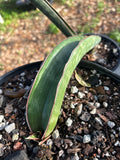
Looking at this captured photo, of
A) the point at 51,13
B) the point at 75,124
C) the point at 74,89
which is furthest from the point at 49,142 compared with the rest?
the point at 51,13

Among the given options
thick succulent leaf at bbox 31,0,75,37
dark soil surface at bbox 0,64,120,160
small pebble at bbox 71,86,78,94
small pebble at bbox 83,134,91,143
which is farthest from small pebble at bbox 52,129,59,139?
thick succulent leaf at bbox 31,0,75,37

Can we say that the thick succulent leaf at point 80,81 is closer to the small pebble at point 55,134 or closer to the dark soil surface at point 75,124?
the dark soil surface at point 75,124

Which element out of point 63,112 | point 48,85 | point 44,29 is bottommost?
point 63,112

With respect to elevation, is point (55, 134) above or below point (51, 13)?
below

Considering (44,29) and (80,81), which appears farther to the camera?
(44,29)

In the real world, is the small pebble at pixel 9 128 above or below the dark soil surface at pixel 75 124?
above

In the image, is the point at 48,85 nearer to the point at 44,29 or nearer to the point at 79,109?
the point at 79,109

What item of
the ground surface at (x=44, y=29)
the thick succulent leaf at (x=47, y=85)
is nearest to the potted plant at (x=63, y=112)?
the thick succulent leaf at (x=47, y=85)
